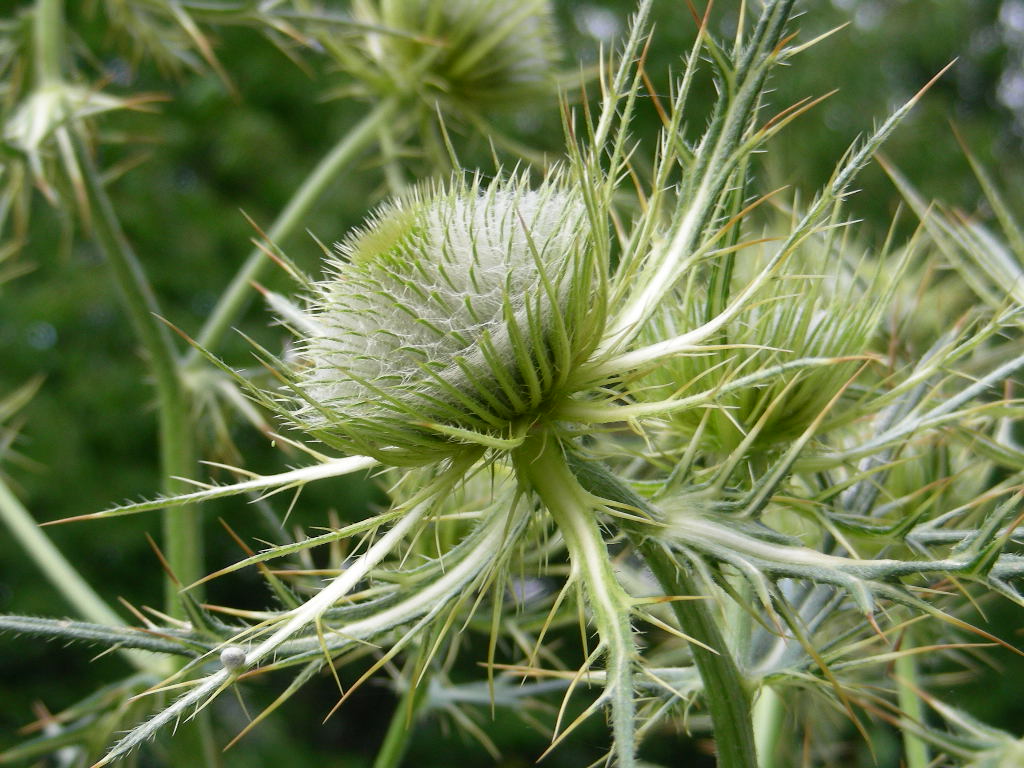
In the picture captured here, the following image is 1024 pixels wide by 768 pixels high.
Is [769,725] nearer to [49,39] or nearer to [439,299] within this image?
[439,299]

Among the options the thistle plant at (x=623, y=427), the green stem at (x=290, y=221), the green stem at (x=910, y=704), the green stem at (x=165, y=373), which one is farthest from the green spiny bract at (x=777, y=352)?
the green stem at (x=165, y=373)

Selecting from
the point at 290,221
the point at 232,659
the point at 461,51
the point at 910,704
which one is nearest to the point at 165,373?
the point at 290,221

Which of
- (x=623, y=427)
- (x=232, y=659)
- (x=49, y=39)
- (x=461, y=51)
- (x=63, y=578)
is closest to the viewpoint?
(x=232, y=659)

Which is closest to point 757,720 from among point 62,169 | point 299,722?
point 62,169

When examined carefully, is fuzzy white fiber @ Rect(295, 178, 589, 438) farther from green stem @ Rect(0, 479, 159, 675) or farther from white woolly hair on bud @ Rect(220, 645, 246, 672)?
green stem @ Rect(0, 479, 159, 675)

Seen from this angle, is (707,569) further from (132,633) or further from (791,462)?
(132,633)

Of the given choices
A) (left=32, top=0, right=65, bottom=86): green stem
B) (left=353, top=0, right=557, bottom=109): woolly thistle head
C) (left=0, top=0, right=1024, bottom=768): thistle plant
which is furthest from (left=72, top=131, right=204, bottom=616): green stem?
(left=0, top=0, right=1024, bottom=768): thistle plant
